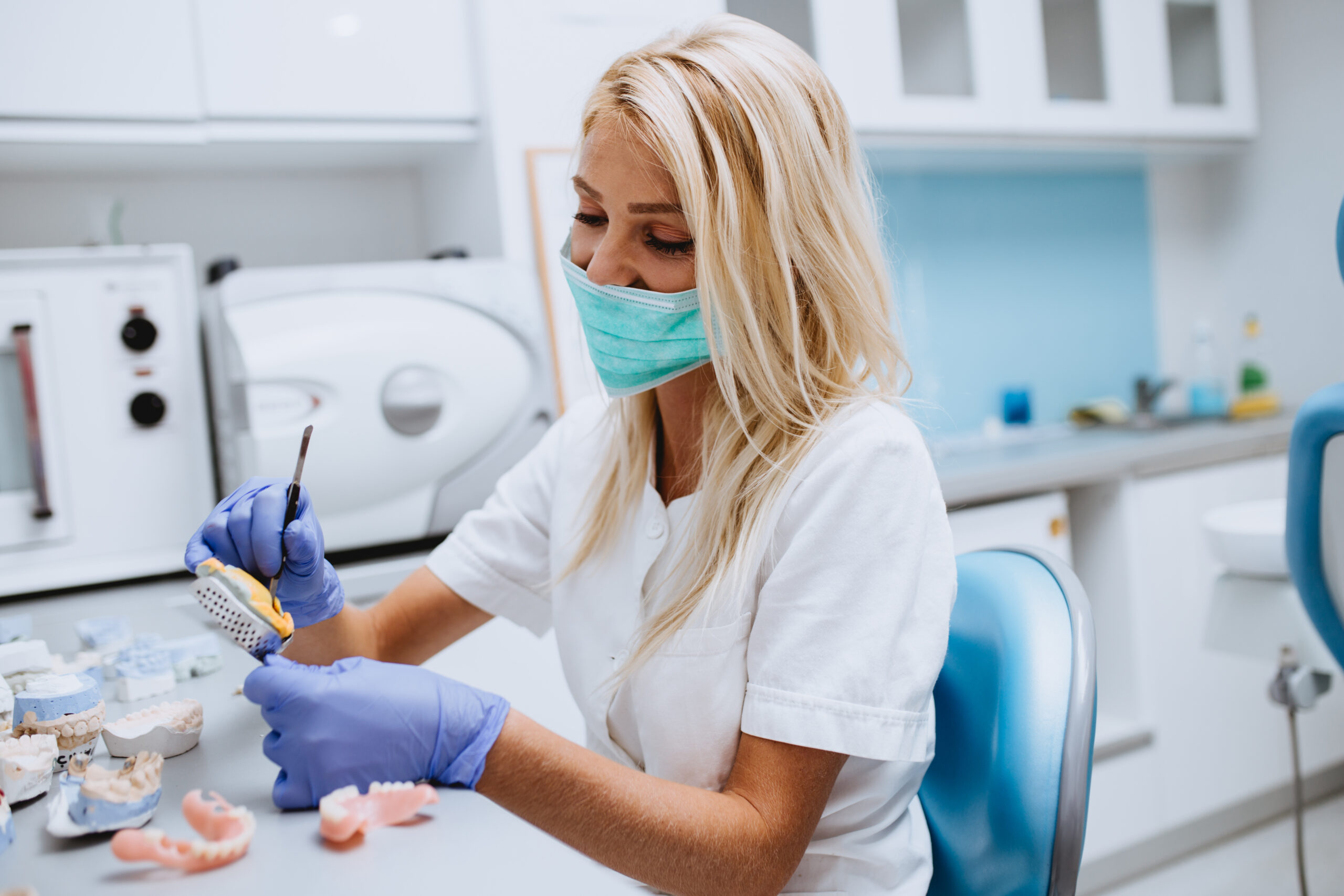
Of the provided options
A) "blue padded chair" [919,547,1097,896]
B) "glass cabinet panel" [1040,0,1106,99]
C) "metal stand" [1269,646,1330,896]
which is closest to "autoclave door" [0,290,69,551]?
"blue padded chair" [919,547,1097,896]

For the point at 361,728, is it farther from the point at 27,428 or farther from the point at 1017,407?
the point at 1017,407

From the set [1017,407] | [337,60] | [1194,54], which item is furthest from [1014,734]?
[1194,54]

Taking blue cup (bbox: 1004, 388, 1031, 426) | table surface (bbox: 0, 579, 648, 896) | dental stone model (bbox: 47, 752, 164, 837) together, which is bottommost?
table surface (bbox: 0, 579, 648, 896)

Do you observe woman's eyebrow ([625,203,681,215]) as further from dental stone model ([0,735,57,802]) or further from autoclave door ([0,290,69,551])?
autoclave door ([0,290,69,551])

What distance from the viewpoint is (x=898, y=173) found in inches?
95.1

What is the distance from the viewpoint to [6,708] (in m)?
0.73

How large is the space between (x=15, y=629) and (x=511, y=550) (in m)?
0.53

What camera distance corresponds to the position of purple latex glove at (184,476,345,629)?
0.72 metres

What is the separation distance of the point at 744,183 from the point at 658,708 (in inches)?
17.8

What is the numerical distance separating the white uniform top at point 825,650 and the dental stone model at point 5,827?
0.44 meters

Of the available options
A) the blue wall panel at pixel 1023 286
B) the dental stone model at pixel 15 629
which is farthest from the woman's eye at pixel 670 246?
the blue wall panel at pixel 1023 286

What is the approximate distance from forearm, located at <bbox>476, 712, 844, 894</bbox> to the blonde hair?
6.2 inches

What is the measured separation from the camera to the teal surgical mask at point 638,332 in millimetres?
844

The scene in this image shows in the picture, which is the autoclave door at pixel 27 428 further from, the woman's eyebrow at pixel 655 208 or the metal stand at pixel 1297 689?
the metal stand at pixel 1297 689
